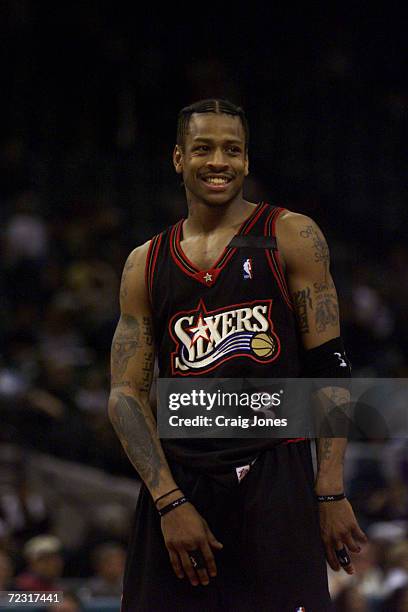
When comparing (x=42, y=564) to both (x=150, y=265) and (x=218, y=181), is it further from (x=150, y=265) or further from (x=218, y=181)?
(x=218, y=181)

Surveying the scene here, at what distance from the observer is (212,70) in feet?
20.6

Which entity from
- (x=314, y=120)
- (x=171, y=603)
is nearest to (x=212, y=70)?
(x=314, y=120)

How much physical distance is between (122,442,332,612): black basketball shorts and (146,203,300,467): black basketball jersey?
66 millimetres

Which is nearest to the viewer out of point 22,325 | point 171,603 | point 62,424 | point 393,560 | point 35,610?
point 171,603

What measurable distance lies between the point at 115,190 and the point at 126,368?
355cm

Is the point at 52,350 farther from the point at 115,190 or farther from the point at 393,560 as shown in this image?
the point at 393,560

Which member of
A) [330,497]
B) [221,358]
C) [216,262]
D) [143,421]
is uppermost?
[216,262]

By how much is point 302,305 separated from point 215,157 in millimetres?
424

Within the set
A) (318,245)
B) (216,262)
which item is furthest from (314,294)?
(216,262)

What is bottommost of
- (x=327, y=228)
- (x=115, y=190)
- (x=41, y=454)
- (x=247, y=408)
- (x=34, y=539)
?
(x=247, y=408)

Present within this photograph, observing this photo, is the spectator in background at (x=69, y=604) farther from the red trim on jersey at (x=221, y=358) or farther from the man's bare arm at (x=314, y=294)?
the man's bare arm at (x=314, y=294)

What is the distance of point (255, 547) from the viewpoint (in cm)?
290

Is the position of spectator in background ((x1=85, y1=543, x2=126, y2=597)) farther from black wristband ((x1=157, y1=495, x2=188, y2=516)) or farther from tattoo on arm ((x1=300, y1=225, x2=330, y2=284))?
tattoo on arm ((x1=300, y1=225, x2=330, y2=284))

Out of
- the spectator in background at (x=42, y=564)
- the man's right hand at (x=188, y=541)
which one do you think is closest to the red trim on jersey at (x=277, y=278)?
the man's right hand at (x=188, y=541)
